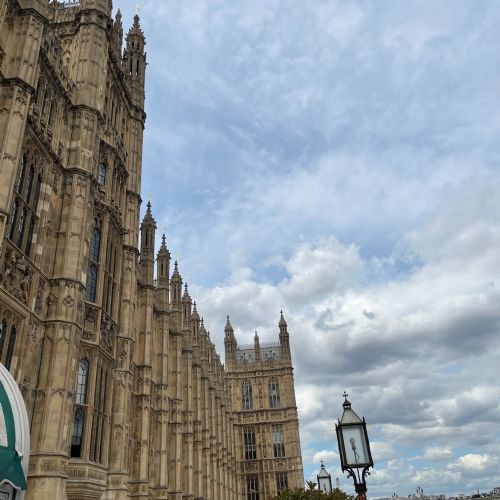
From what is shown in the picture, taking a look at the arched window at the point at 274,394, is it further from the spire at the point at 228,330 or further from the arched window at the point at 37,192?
the arched window at the point at 37,192

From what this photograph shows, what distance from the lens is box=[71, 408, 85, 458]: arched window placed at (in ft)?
62.9

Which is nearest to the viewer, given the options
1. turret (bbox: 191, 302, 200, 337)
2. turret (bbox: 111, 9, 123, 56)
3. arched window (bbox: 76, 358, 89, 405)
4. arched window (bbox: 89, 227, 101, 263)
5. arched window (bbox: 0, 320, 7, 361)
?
arched window (bbox: 0, 320, 7, 361)

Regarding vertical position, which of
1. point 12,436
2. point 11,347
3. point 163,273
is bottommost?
point 12,436

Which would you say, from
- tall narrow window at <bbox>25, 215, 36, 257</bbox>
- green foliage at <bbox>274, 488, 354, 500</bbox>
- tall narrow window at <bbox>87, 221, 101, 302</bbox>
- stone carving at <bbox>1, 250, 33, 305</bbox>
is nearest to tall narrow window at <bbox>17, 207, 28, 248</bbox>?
tall narrow window at <bbox>25, 215, 36, 257</bbox>

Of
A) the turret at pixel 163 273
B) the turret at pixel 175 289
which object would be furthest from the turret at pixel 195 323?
the turret at pixel 163 273

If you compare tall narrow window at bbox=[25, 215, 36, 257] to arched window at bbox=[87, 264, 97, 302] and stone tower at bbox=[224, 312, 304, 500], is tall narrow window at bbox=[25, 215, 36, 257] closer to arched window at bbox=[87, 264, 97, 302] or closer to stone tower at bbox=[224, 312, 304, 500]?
arched window at bbox=[87, 264, 97, 302]

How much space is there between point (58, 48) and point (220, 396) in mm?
50585

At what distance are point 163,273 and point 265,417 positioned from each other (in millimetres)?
48859

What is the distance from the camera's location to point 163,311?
3606cm

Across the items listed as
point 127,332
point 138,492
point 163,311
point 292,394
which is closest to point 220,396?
point 292,394

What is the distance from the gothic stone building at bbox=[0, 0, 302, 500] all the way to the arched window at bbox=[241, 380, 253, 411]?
46.7 metres

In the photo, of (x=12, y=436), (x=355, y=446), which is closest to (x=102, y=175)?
(x=12, y=436)

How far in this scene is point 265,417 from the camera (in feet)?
264

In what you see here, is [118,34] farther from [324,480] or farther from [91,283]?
[324,480]
